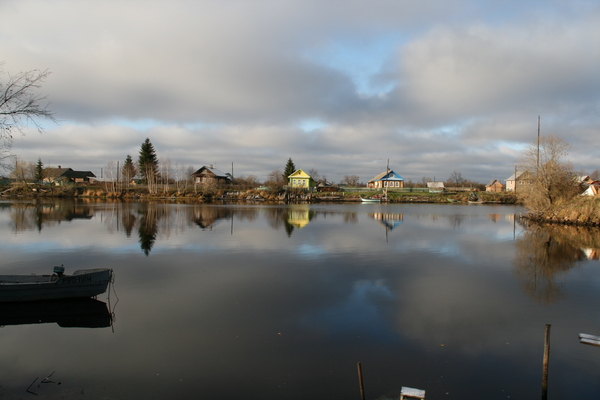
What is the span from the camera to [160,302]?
10109 millimetres

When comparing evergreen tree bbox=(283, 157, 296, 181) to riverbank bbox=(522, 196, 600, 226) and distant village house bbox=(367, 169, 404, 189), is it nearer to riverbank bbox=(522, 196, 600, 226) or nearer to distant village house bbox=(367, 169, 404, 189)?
distant village house bbox=(367, 169, 404, 189)

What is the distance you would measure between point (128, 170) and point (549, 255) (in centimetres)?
8228

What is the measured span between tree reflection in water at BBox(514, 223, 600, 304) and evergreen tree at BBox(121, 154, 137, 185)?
77.7m

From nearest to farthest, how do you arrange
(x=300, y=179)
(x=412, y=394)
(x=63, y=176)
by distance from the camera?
(x=412, y=394) < (x=300, y=179) < (x=63, y=176)

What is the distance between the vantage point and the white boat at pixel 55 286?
959cm

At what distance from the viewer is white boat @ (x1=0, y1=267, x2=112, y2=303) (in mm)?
9594

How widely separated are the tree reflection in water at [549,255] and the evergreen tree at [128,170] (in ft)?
255

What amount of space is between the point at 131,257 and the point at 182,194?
60652mm

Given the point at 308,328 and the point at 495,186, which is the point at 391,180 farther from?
the point at 308,328

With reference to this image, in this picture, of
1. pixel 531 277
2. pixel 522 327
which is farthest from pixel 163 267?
pixel 531 277

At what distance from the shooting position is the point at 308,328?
8352 mm

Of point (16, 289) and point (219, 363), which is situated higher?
point (16, 289)

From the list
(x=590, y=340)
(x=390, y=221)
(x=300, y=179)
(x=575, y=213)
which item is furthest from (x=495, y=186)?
(x=590, y=340)

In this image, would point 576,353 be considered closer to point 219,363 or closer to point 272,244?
point 219,363
